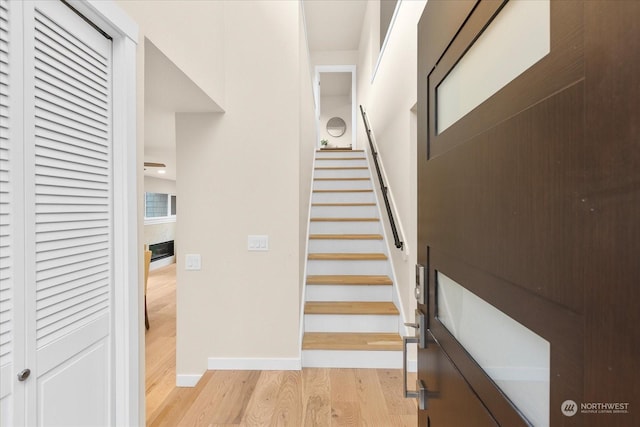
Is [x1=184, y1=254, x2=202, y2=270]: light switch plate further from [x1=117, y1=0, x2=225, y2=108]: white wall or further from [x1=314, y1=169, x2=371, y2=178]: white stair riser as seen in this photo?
[x1=314, y1=169, x2=371, y2=178]: white stair riser

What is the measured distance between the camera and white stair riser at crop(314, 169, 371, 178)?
4672mm

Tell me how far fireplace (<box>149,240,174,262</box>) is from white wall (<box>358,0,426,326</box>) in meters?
6.20

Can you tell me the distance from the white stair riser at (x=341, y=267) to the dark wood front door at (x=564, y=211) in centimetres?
235

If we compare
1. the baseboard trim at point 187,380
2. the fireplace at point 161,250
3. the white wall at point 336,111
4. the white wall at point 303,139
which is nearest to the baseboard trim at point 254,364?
the baseboard trim at point 187,380

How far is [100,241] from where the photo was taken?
1.17 m

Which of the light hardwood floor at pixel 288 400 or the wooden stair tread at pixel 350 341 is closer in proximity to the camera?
the light hardwood floor at pixel 288 400

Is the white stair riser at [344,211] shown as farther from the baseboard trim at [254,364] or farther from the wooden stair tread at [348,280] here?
the baseboard trim at [254,364]

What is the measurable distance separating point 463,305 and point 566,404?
1.33ft

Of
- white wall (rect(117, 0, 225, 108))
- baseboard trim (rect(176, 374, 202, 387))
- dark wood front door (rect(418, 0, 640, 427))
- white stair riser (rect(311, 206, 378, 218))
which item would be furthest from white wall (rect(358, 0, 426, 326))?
baseboard trim (rect(176, 374, 202, 387))

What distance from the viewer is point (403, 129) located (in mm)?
2631

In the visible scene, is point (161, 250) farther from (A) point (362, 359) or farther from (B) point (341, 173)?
(A) point (362, 359)

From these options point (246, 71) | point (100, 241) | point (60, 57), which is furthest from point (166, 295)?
point (60, 57)

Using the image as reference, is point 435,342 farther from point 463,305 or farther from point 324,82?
point 324,82

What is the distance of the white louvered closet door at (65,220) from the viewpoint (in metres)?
0.89
